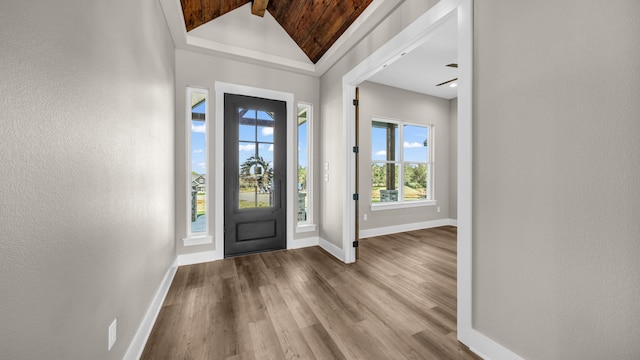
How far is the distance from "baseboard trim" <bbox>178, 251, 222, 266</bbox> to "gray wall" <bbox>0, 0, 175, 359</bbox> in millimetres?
1383

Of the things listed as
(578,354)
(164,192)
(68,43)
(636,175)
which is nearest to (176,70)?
(164,192)

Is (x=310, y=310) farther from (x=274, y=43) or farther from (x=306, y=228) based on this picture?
(x=274, y=43)

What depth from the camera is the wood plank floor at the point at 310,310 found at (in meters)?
1.55

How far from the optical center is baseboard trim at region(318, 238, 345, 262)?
10.2ft

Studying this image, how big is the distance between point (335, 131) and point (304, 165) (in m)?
0.81

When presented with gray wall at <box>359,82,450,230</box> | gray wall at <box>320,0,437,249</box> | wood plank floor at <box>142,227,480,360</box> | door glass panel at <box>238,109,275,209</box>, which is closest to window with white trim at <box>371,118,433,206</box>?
gray wall at <box>359,82,450,230</box>

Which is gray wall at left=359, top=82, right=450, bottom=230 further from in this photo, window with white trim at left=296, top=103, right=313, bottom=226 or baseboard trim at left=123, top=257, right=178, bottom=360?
baseboard trim at left=123, top=257, right=178, bottom=360

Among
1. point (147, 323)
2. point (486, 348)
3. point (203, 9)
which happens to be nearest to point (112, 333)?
point (147, 323)

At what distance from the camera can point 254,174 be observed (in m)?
3.41

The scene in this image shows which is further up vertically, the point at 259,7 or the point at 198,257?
the point at 259,7

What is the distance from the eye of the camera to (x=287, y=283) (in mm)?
2471

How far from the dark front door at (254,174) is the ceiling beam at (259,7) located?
44.8 inches

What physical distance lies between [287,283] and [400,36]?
2609 millimetres

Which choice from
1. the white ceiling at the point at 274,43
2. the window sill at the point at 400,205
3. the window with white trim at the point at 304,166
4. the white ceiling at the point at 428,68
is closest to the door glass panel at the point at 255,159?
the window with white trim at the point at 304,166
